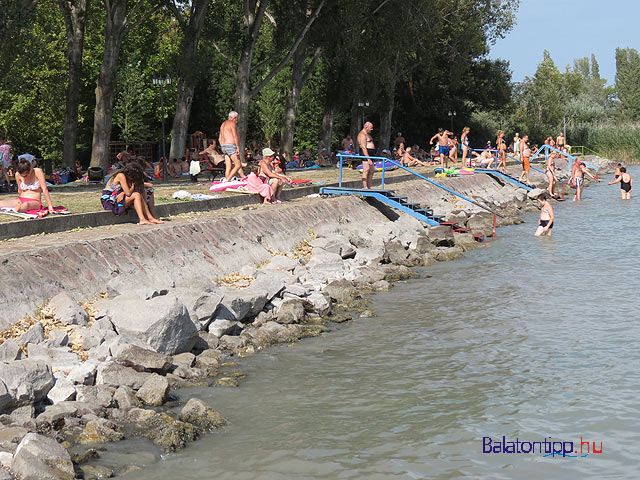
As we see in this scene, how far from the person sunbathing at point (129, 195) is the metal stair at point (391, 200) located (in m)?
8.52

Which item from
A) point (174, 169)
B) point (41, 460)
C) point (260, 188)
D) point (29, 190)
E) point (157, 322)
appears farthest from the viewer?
point (174, 169)

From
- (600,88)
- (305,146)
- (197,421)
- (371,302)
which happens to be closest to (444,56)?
(305,146)

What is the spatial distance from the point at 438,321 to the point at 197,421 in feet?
19.9

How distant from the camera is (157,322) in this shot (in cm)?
1076

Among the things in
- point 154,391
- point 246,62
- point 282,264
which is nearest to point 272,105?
point 246,62

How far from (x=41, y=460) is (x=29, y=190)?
27.8 ft

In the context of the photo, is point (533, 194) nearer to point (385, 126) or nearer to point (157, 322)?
point (385, 126)

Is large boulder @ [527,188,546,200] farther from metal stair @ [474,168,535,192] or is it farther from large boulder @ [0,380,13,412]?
large boulder @ [0,380,13,412]

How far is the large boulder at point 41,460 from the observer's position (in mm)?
7246

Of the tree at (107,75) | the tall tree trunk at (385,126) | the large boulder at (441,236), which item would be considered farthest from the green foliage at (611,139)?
the tree at (107,75)

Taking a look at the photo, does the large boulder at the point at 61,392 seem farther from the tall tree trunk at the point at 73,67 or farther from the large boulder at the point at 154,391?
the tall tree trunk at the point at 73,67

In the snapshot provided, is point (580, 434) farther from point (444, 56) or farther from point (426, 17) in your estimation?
point (444, 56)

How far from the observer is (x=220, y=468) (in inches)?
319

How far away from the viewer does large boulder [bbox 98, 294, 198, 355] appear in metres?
10.8
